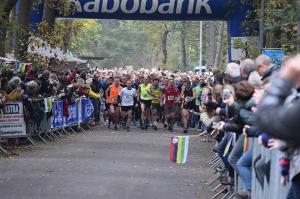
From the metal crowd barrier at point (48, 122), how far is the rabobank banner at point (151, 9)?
10.2 feet

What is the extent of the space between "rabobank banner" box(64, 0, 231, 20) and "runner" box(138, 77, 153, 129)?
8.38 feet

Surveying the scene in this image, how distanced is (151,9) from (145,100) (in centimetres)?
346

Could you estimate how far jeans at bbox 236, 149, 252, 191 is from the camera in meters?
9.74

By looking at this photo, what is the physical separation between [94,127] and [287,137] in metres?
26.5

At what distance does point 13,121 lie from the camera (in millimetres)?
19531

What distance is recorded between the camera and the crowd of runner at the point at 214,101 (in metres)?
3.82

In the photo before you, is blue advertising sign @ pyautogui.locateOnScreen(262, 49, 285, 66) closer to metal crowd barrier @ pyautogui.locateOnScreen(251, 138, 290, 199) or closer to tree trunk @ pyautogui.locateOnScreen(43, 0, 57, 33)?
metal crowd barrier @ pyautogui.locateOnScreen(251, 138, 290, 199)

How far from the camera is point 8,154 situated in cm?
1802

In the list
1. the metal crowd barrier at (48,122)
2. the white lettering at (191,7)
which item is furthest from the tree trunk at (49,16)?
the white lettering at (191,7)

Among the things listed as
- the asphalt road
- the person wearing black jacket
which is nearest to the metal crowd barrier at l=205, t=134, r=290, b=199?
the asphalt road

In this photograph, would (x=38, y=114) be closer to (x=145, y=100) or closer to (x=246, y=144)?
(x=145, y=100)

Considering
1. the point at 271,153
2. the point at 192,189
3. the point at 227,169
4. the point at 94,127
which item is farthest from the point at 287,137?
the point at 94,127

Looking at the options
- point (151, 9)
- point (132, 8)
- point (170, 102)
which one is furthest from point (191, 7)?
point (170, 102)

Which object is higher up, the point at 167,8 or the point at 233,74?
the point at 167,8
